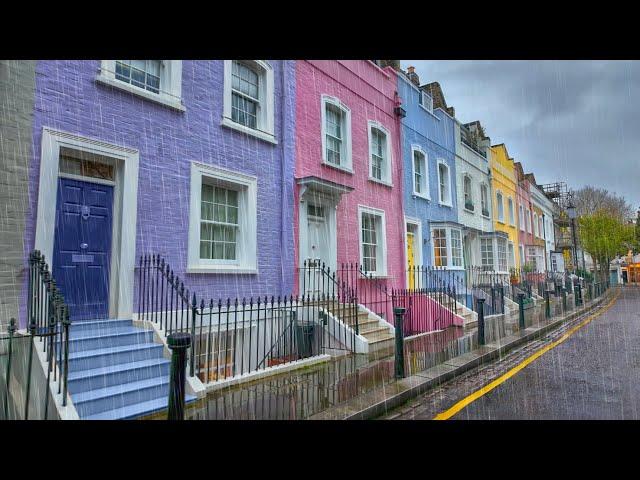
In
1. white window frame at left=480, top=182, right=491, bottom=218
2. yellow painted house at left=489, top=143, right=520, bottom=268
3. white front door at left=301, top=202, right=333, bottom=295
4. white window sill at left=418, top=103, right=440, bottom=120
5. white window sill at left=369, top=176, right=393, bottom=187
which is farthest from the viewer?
yellow painted house at left=489, top=143, right=520, bottom=268

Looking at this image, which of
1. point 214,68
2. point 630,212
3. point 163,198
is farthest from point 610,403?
point 630,212

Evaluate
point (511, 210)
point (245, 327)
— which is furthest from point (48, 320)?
point (511, 210)

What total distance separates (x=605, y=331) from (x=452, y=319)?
4361 mm

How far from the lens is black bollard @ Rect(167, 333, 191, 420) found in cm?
379

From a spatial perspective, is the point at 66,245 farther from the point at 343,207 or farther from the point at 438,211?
the point at 438,211

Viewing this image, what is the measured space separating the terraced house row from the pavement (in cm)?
269

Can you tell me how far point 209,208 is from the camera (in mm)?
8375

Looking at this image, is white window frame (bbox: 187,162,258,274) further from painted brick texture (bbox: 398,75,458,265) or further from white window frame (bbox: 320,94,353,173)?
painted brick texture (bbox: 398,75,458,265)

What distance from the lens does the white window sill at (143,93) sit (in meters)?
6.68

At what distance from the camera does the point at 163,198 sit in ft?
24.1

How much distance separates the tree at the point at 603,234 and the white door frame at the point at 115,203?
4617 centimetres

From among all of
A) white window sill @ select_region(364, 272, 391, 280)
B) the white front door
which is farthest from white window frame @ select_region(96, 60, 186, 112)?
white window sill @ select_region(364, 272, 391, 280)

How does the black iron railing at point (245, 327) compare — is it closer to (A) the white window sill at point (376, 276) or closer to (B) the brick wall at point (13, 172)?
(B) the brick wall at point (13, 172)

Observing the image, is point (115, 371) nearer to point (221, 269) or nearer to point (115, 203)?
point (115, 203)
